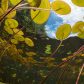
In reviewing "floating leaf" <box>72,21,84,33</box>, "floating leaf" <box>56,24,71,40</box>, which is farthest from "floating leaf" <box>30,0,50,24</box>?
"floating leaf" <box>72,21,84,33</box>

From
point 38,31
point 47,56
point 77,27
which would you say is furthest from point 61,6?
point 47,56

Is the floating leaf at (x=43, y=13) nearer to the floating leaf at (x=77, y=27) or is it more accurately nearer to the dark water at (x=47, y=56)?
the floating leaf at (x=77, y=27)

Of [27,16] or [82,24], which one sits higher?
[27,16]

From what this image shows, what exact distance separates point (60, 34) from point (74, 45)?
10.7ft

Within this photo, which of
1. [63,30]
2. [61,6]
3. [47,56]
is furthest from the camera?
[47,56]

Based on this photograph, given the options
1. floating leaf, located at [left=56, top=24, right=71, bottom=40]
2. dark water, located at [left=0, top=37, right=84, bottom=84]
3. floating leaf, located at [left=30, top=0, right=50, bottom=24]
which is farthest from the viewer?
dark water, located at [left=0, top=37, right=84, bottom=84]

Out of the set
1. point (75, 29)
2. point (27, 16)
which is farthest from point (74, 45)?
point (75, 29)

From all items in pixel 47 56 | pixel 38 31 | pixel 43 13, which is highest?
pixel 43 13

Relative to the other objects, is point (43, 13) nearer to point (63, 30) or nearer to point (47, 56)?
point (63, 30)

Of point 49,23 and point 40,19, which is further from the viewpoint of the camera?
point 49,23

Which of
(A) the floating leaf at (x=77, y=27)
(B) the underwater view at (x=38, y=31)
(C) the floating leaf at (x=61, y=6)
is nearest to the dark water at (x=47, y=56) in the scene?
(B) the underwater view at (x=38, y=31)

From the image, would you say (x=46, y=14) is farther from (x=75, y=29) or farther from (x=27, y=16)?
(x=27, y=16)

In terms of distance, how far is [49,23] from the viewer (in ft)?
4.58

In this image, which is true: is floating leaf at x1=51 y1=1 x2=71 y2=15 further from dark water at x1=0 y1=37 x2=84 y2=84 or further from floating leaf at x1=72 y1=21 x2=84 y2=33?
dark water at x1=0 y1=37 x2=84 y2=84
